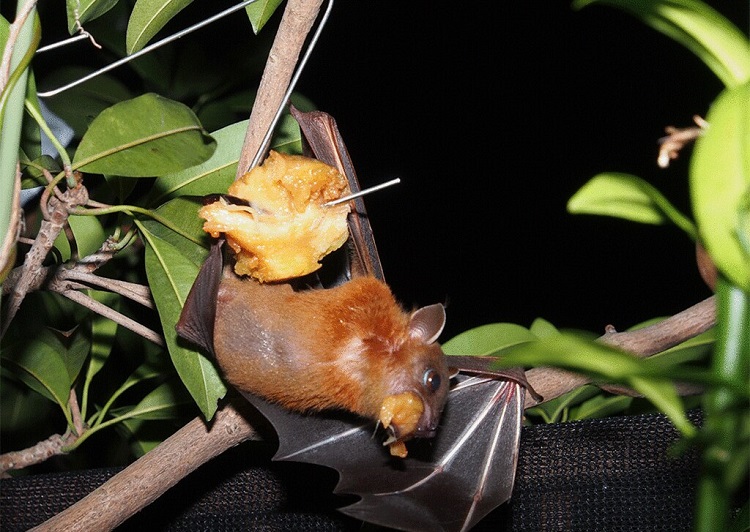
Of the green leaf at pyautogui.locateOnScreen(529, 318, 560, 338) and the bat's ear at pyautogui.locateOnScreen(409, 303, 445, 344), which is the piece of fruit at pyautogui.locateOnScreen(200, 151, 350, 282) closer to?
the bat's ear at pyautogui.locateOnScreen(409, 303, 445, 344)

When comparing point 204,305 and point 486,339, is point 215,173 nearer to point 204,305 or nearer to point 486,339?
point 204,305

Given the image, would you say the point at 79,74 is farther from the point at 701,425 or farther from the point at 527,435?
the point at 701,425

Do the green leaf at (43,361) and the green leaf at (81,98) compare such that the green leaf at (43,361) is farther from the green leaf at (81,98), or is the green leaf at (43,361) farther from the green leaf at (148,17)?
the green leaf at (148,17)

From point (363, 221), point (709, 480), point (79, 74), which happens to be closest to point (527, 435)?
point (363, 221)

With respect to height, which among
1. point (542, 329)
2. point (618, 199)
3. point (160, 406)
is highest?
point (618, 199)

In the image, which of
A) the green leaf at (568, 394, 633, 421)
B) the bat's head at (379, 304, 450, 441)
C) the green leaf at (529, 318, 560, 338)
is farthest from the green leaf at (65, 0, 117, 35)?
the green leaf at (568, 394, 633, 421)

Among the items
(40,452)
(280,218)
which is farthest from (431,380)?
(40,452)

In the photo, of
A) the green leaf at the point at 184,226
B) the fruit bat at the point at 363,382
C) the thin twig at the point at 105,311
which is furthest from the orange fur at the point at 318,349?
the thin twig at the point at 105,311
